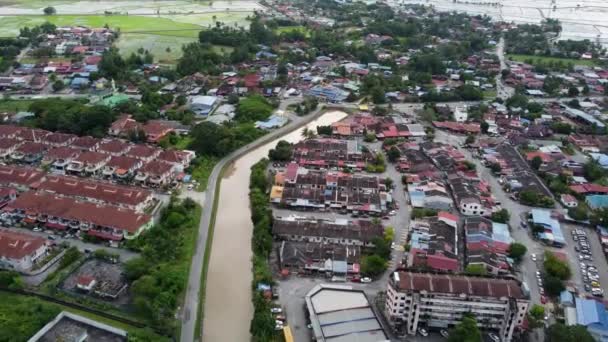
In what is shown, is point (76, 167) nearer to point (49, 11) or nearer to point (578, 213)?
point (578, 213)

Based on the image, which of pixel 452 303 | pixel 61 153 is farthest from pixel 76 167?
pixel 452 303

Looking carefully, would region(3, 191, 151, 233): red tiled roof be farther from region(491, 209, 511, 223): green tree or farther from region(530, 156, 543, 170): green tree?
region(530, 156, 543, 170): green tree

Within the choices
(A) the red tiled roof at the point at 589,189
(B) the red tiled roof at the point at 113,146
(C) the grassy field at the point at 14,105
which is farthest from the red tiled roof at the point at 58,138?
(A) the red tiled roof at the point at 589,189

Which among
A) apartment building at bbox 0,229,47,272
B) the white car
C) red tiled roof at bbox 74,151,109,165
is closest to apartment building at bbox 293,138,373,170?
red tiled roof at bbox 74,151,109,165

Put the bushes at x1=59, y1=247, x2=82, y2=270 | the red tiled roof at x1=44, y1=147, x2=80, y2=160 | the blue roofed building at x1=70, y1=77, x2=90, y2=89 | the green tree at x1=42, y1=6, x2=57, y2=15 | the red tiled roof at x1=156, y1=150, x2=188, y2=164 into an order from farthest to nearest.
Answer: the green tree at x1=42, y1=6, x2=57, y2=15, the blue roofed building at x1=70, y1=77, x2=90, y2=89, the red tiled roof at x1=44, y1=147, x2=80, y2=160, the red tiled roof at x1=156, y1=150, x2=188, y2=164, the bushes at x1=59, y1=247, x2=82, y2=270

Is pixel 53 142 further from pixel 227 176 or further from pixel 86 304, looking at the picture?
pixel 86 304

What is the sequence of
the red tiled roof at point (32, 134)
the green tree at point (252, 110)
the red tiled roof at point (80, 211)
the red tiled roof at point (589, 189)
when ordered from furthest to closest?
the green tree at point (252, 110) → the red tiled roof at point (32, 134) → the red tiled roof at point (589, 189) → the red tiled roof at point (80, 211)

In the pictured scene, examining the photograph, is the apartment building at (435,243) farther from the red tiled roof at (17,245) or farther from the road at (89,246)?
the red tiled roof at (17,245)
